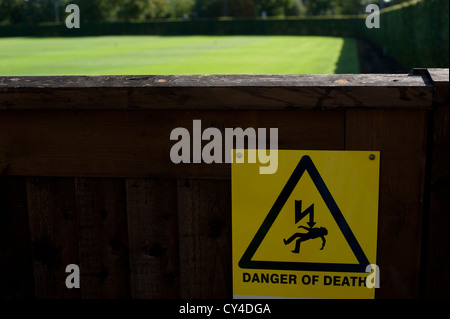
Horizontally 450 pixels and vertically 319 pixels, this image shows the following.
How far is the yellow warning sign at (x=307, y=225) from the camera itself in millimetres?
1961

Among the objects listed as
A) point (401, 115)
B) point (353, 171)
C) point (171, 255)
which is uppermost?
point (401, 115)

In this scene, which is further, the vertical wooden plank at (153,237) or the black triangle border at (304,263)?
the vertical wooden plank at (153,237)

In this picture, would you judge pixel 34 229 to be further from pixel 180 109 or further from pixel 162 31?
pixel 162 31

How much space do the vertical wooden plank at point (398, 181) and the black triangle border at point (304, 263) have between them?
91 millimetres

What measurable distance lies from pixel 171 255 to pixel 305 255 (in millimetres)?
490

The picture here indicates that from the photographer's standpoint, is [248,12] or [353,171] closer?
[353,171]

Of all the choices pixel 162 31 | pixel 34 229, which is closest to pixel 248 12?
pixel 162 31

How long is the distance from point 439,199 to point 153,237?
1003 mm

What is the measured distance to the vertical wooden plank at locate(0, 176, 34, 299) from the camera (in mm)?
2223

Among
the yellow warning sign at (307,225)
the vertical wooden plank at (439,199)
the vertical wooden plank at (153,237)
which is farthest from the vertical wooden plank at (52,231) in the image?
the vertical wooden plank at (439,199)

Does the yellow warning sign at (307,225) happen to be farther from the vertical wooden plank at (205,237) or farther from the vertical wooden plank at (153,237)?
the vertical wooden plank at (153,237)
